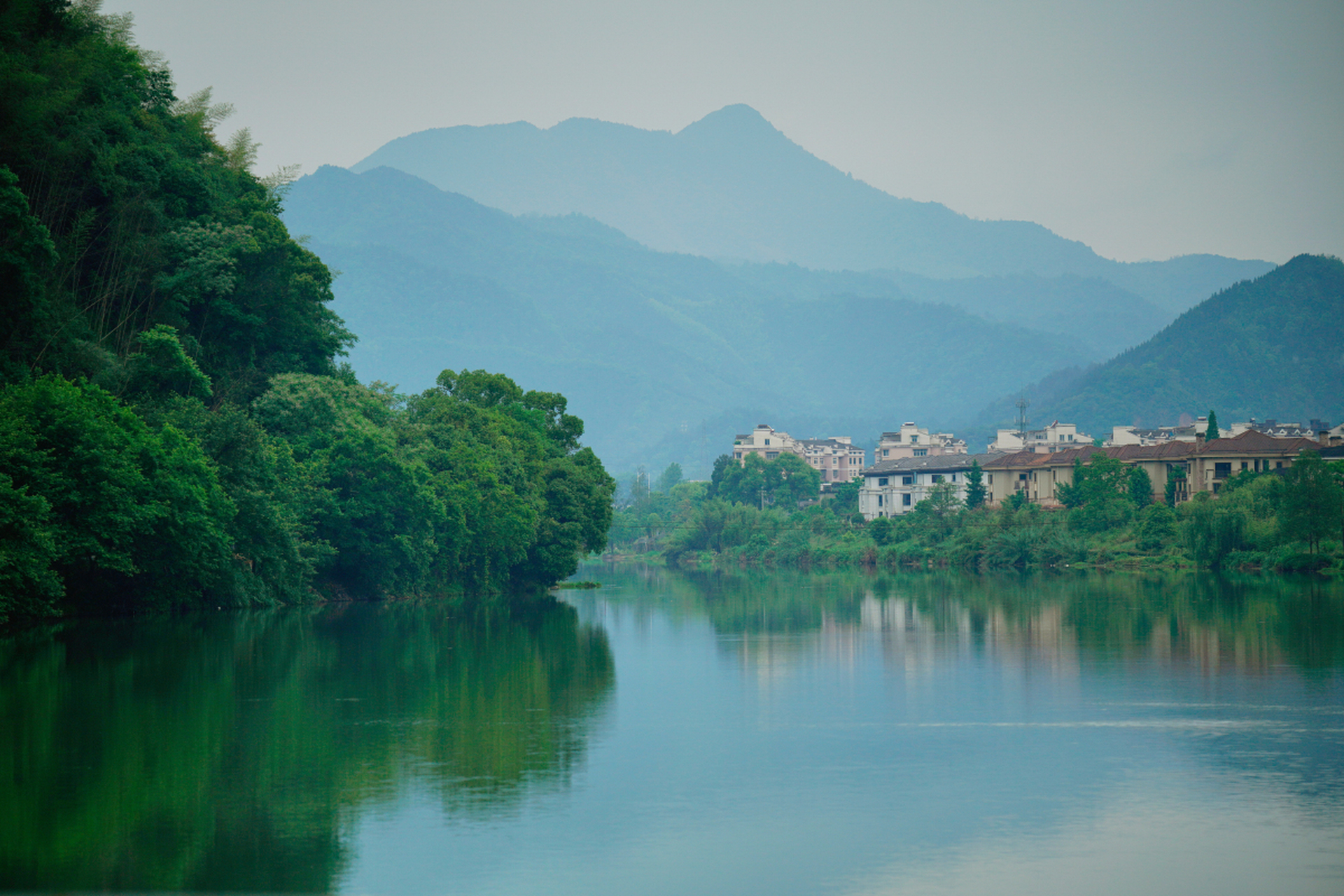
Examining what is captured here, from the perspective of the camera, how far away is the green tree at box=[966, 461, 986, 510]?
328ft

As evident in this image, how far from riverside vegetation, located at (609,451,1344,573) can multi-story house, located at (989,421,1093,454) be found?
815 inches

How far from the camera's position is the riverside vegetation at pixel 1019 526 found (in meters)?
60.7

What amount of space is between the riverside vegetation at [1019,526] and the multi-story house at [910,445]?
58.0ft

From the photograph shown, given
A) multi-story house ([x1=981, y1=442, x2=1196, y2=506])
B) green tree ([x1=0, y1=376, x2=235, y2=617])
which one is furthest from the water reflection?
multi-story house ([x1=981, y1=442, x2=1196, y2=506])

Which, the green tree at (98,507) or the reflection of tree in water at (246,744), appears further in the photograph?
the green tree at (98,507)

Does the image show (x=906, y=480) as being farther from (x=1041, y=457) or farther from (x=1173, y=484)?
(x=1173, y=484)

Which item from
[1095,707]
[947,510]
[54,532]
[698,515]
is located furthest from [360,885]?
[698,515]

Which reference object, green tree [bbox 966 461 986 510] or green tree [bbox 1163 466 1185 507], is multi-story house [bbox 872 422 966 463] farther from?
green tree [bbox 1163 466 1185 507]

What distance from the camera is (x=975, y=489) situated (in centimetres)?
10125

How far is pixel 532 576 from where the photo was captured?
2564 inches

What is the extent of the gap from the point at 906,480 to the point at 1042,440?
3008 centimetres

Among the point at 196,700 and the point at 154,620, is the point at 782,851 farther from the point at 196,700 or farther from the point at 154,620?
the point at 154,620

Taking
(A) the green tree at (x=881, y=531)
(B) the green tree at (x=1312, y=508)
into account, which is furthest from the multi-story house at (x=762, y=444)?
(B) the green tree at (x=1312, y=508)

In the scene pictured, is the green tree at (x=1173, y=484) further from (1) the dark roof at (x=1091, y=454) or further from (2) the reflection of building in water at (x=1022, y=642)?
(2) the reflection of building in water at (x=1022, y=642)
